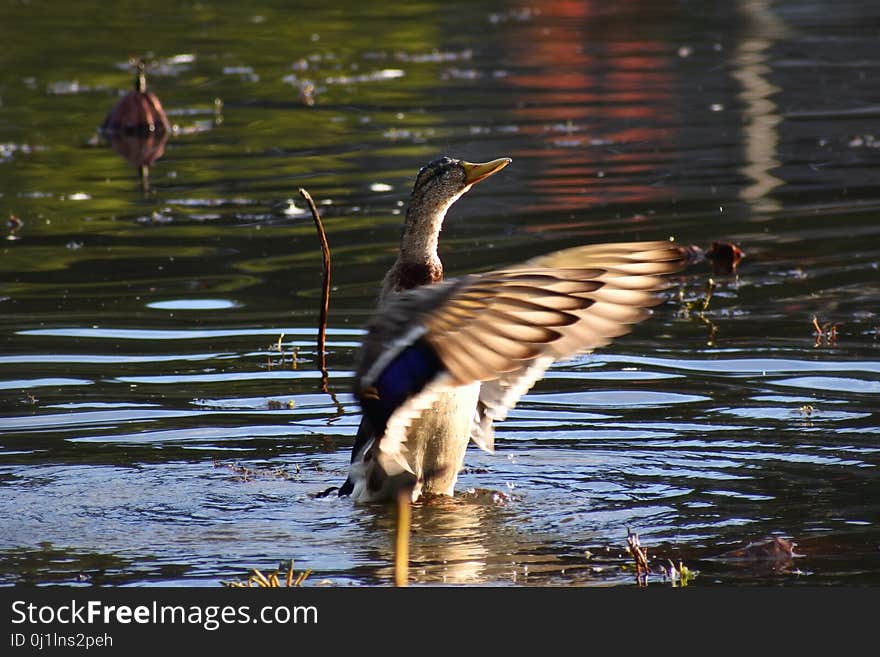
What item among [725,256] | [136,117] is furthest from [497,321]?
[136,117]

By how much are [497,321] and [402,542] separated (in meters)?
0.94

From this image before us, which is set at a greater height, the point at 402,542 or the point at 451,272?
the point at 402,542

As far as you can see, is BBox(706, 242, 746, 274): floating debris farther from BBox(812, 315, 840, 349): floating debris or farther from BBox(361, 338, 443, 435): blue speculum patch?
BBox(361, 338, 443, 435): blue speculum patch

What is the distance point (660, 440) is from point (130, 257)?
5619 mm

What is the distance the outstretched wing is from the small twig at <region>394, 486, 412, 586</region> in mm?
400

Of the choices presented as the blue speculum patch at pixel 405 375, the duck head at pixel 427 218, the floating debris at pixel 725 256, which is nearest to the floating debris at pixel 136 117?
the floating debris at pixel 725 256

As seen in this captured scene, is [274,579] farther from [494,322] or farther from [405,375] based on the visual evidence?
[494,322]

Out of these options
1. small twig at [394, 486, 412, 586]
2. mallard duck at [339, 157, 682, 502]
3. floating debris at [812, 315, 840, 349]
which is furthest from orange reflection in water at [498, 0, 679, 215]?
mallard duck at [339, 157, 682, 502]

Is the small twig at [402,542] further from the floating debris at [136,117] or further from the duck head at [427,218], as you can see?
the floating debris at [136,117]

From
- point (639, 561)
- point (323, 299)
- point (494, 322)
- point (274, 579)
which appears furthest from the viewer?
point (323, 299)

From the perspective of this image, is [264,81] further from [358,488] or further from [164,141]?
[358,488]

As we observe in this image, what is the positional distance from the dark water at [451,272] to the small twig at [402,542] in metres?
0.07

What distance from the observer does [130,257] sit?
12.6 meters

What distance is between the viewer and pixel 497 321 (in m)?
5.77
